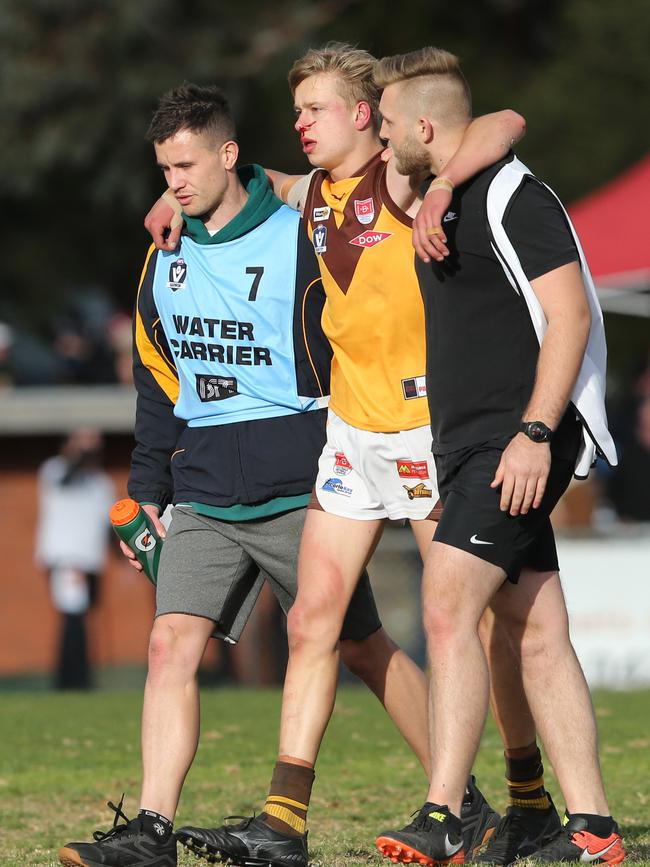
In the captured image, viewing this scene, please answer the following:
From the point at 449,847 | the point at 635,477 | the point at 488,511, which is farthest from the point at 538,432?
the point at 635,477

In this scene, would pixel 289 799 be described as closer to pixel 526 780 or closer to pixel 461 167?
pixel 526 780

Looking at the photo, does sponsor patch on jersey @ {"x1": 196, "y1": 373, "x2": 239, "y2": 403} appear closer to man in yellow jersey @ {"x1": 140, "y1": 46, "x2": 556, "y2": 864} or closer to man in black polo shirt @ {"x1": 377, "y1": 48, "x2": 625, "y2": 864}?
man in yellow jersey @ {"x1": 140, "y1": 46, "x2": 556, "y2": 864}

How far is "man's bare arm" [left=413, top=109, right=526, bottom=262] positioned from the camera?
5.31 meters

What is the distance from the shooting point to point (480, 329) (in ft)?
17.9

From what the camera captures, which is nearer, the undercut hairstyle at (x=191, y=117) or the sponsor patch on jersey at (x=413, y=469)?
the sponsor patch on jersey at (x=413, y=469)

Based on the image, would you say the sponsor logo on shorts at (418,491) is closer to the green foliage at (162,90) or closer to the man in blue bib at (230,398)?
the man in blue bib at (230,398)

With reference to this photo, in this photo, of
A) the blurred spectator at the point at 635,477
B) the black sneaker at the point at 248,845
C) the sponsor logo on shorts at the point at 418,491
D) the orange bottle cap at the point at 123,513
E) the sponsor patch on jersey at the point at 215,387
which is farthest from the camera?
the blurred spectator at the point at 635,477

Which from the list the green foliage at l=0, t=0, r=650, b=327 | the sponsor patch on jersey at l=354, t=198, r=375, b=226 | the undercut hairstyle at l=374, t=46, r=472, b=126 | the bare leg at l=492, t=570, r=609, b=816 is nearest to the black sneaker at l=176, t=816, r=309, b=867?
the bare leg at l=492, t=570, r=609, b=816

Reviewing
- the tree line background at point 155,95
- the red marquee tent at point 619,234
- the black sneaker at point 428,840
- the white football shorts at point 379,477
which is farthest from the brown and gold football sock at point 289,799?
the tree line background at point 155,95

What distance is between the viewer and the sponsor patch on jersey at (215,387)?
608 centimetres

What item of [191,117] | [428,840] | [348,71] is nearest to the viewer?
[428,840]

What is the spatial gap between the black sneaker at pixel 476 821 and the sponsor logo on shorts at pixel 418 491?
1035 mm

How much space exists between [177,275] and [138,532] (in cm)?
92

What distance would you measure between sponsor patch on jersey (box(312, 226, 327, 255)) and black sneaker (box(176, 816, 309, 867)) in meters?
1.88
